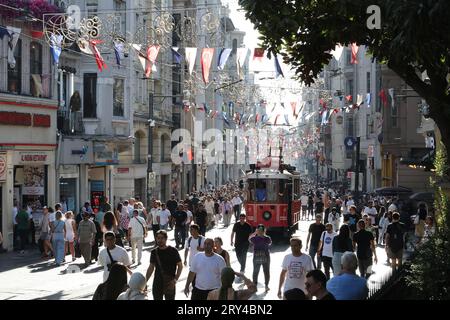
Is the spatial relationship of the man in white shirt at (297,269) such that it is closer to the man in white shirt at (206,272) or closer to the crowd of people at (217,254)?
the crowd of people at (217,254)

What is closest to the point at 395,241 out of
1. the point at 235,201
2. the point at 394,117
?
the point at 235,201

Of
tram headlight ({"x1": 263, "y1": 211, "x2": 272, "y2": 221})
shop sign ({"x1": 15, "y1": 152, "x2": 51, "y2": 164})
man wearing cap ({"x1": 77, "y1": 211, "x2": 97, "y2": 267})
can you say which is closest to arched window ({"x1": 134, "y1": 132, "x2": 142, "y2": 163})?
shop sign ({"x1": 15, "y1": 152, "x2": 51, "y2": 164})

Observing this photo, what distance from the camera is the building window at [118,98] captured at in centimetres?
4222

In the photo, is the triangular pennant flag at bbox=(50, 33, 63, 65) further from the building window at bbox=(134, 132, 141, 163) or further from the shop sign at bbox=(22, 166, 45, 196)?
the building window at bbox=(134, 132, 141, 163)

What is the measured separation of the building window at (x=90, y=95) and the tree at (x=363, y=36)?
26949 millimetres

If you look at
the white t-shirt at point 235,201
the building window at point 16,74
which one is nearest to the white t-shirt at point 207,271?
the building window at point 16,74

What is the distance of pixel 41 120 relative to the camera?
3191cm

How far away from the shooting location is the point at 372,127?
219ft

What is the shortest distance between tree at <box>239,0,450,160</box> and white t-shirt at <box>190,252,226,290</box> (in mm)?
3335

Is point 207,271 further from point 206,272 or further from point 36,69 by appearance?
point 36,69

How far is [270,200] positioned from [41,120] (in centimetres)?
905
